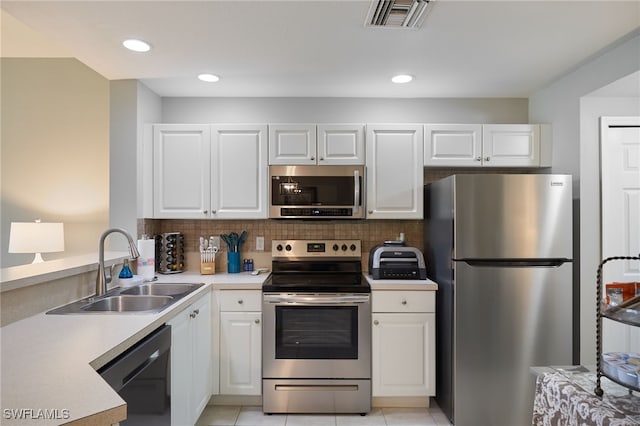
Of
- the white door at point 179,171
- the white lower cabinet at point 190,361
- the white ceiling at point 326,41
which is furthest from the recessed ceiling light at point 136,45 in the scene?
the white lower cabinet at point 190,361

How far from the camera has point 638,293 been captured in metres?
1.16

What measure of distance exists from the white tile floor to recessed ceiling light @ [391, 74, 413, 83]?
94.3 inches

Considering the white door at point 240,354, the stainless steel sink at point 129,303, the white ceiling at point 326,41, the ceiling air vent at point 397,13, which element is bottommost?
the white door at point 240,354

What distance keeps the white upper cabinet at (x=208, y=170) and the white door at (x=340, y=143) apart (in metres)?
0.46

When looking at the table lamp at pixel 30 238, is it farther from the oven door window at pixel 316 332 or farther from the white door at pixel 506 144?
the white door at pixel 506 144

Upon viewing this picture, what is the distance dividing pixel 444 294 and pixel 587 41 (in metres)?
1.74

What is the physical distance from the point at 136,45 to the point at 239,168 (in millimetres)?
1058

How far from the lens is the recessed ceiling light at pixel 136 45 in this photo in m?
2.10

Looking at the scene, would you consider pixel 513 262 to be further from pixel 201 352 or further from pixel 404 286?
pixel 201 352

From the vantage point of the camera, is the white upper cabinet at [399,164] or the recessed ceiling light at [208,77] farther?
the white upper cabinet at [399,164]

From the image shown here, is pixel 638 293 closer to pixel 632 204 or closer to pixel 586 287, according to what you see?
pixel 586 287

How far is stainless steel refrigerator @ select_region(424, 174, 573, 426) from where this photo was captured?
232cm

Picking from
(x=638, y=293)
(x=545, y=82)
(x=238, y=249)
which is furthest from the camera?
(x=238, y=249)

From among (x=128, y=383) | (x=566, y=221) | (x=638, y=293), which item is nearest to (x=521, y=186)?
(x=566, y=221)
